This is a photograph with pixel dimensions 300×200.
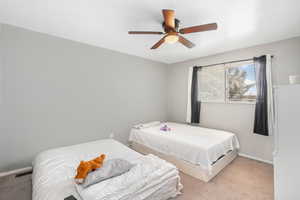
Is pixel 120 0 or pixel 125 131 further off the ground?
pixel 120 0

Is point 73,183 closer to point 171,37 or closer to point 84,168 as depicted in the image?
point 84,168

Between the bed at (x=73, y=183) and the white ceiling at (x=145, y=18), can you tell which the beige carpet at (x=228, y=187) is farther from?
the white ceiling at (x=145, y=18)

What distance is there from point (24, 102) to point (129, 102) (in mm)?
2005

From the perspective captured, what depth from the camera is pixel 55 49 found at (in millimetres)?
2447

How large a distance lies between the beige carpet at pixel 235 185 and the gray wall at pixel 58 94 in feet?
6.40

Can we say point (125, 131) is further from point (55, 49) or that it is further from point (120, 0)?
point (120, 0)

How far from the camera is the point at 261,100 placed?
2.71 metres

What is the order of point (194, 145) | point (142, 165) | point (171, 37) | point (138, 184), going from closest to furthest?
point (138, 184)
point (142, 165)
point (171, 37)
point (194, 145)

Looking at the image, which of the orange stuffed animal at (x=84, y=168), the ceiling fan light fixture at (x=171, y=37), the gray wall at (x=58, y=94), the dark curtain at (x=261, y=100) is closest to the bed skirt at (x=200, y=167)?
the dark curtain at (x=261, y=100)

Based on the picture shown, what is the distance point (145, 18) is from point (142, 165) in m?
1.96

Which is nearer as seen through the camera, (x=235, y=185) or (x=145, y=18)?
(x=145, y=18)

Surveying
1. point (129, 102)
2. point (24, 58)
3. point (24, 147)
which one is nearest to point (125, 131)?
point (129, 102)

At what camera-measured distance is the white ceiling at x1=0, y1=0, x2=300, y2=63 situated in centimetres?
163

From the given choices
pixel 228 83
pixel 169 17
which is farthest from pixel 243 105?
pixel 169 17
